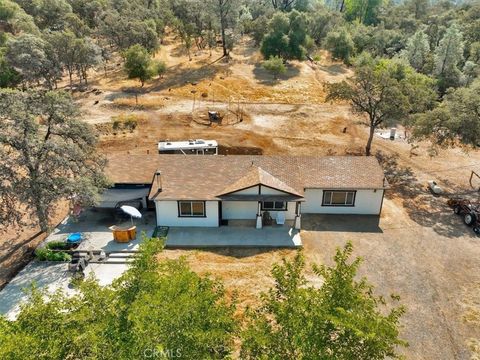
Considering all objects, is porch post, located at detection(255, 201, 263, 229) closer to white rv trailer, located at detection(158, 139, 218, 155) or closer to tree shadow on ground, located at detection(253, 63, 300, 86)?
white rv trailer, located at detection(158, 139, 218, 155)

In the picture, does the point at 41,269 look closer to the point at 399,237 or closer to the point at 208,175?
the point at 208,175

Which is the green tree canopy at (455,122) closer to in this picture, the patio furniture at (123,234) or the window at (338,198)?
the window at (338,198)

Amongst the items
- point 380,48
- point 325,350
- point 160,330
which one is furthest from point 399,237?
point 380,48

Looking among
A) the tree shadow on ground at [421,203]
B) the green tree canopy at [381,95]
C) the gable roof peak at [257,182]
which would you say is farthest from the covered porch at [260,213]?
the green tree canopy at [381,95]

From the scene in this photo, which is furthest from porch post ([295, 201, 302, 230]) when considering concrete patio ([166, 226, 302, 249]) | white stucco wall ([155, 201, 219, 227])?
white stucco wall ([155, 201, 219, 227])

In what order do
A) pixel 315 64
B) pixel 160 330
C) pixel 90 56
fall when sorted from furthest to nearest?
pixel 315 64 < pixel 90 56 < pixel 160 330

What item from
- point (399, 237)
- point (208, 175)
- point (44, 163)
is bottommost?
point (399, 237)

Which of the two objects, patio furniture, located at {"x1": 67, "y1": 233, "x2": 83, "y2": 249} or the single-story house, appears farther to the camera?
the single-story house
